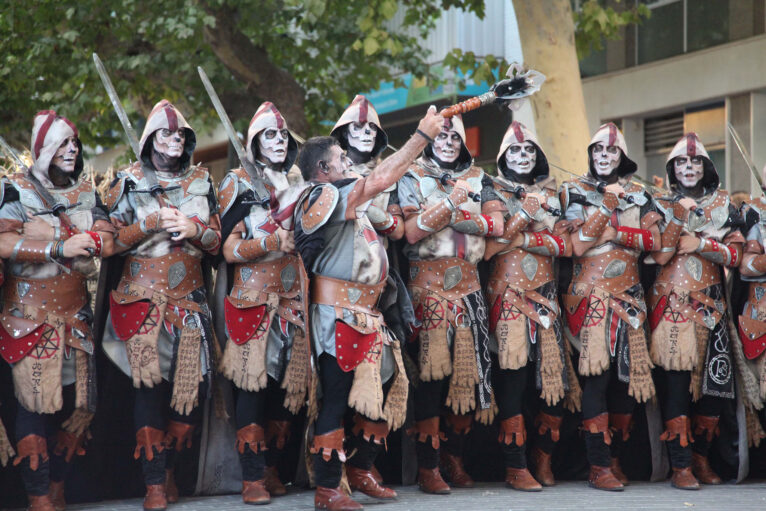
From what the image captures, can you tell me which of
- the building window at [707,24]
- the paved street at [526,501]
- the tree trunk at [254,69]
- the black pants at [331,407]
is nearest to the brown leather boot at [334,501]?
the black pants at [331,407]

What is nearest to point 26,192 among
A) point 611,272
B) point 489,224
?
point 489,224

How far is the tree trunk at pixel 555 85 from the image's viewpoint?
358 inches

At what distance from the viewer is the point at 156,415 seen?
5410mm

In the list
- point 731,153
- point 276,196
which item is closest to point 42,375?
point 276,196

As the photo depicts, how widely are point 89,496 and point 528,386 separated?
2548 millimetres

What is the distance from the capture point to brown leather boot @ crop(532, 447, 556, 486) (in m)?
6.29

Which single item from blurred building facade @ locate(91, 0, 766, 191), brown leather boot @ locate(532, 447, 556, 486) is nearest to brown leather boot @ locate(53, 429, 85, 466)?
brown leather boot @ locate(532, 447, 556, 486)

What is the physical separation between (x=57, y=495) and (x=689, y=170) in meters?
4.01

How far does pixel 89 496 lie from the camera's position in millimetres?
5809

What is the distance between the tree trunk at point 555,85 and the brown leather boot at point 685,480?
340 centimetres

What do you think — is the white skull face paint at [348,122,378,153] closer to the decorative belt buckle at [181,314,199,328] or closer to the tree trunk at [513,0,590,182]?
the decorative belt buckle at [181,314,199,328]

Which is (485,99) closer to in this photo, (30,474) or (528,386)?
(528,386)

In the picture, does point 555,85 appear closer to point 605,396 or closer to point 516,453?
point 605,396

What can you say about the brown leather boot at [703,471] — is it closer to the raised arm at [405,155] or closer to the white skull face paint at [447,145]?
the white skull face paint at [447,145]
